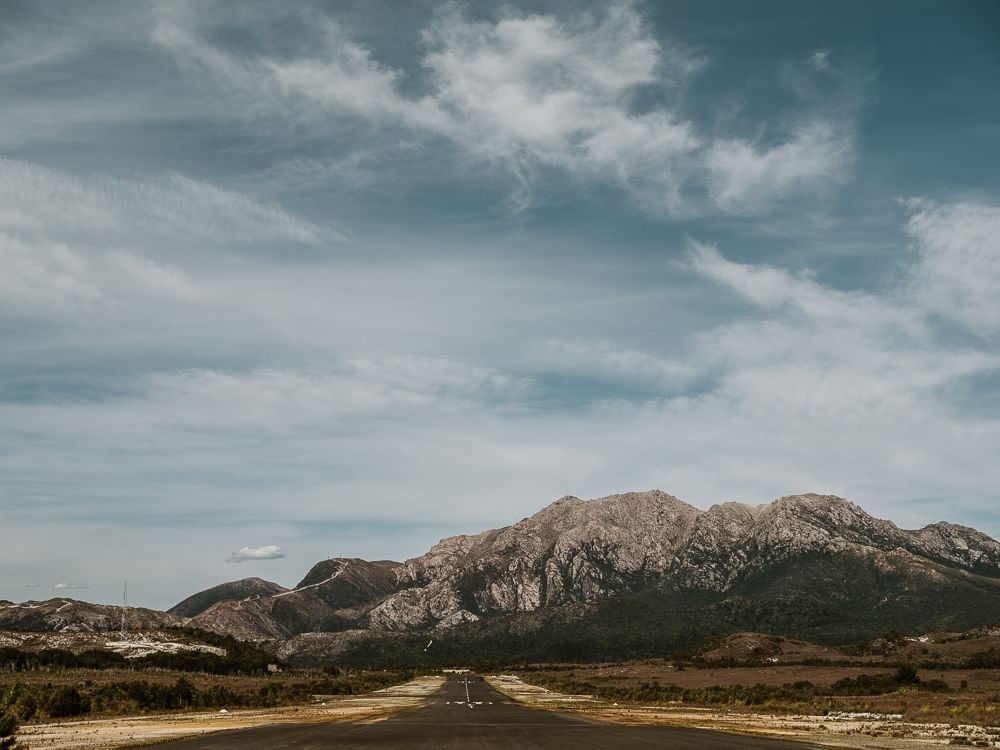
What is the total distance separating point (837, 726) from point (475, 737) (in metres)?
22.1

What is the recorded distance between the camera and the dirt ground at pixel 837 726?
35.6m

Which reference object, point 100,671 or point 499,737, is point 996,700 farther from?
point 100,671

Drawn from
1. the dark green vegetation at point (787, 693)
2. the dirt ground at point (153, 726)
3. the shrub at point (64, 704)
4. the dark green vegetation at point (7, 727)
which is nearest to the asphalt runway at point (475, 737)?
the dirt ground at point (153, 726)

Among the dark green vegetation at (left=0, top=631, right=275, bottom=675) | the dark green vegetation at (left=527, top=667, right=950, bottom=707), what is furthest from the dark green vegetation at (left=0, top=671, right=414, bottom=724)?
the dark green vegetation at (left=0, top=631, right=275, bottom=675)

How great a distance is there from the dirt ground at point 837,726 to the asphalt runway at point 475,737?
11.8 ft

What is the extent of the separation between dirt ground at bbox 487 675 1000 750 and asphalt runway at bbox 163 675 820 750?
360 centimetres

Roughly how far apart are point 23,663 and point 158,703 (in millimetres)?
84412

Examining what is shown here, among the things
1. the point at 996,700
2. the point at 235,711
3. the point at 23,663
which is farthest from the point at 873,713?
the point at 23,663

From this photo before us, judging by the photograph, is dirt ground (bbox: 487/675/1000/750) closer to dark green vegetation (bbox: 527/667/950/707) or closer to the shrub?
dark green vegetation (bbox: 527/667/950/707)

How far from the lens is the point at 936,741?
119 ft

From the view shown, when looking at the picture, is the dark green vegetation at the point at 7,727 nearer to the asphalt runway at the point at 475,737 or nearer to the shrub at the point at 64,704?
the asphalt runway at the point at 475,737

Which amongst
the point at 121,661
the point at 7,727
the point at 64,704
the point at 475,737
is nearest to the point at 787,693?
the point at 475,737

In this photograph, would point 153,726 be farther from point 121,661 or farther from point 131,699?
point 121,661

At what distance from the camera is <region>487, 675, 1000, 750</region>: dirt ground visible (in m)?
35.6
